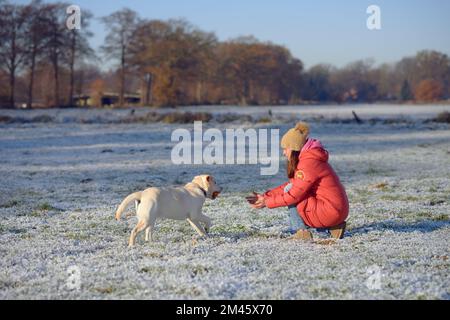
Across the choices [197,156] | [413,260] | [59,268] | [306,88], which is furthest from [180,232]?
[306,88]

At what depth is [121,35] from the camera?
6481 cm

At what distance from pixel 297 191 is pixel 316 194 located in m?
0.34

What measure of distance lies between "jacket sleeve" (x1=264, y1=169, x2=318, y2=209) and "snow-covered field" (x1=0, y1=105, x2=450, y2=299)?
0.58 metres

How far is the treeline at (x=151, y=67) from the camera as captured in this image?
55.7m

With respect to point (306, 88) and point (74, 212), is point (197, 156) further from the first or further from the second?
point (306, 88)

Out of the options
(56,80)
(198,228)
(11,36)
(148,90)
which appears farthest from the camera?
(148,90)

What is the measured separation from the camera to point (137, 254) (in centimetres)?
717

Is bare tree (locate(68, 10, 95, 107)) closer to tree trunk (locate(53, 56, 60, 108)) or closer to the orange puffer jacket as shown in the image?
tree trunk (locate(53, 56, 60, 108))

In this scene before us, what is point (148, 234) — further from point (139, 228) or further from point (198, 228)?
point (198, 228)

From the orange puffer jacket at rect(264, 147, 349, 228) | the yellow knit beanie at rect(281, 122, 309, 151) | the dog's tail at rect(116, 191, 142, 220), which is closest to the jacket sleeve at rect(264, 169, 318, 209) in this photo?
the orange puffer jacket at rect(264, 147, 349, 228)

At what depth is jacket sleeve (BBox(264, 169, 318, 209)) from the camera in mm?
7867

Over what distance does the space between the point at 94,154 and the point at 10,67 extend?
38.9 meters

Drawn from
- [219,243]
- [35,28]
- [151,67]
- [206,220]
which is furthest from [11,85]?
[219,243]

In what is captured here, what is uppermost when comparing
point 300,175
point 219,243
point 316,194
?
point 300,175
